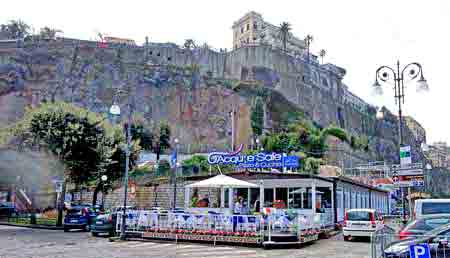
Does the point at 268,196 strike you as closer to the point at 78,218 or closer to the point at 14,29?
the point at 78,218

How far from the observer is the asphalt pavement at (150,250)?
12.8m

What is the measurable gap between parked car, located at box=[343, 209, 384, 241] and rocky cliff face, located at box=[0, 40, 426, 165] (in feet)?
172

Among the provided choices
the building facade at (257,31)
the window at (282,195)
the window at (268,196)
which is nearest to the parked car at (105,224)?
the window at (268,196)

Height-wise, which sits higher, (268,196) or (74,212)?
(268,196)

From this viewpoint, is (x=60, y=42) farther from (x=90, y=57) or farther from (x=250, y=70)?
(x=250, y=70)

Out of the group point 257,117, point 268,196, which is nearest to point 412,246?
point 268,196

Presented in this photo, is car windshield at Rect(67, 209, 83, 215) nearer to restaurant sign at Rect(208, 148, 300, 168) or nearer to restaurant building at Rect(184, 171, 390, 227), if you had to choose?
restaurant building at Rect(184, 171, 390, 227)

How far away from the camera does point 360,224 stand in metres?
17.2

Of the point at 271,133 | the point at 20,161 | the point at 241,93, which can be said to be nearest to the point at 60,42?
the point at 241,93

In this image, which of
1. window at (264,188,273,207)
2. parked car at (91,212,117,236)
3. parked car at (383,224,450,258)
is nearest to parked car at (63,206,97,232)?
parked car at (91,212,117,236)

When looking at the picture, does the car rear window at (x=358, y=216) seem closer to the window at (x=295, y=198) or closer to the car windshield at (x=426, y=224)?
the window at (x=295, y=198)

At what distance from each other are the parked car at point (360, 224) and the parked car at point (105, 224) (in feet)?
32.2

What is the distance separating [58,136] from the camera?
2483 cm

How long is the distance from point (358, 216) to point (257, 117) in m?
55.8
